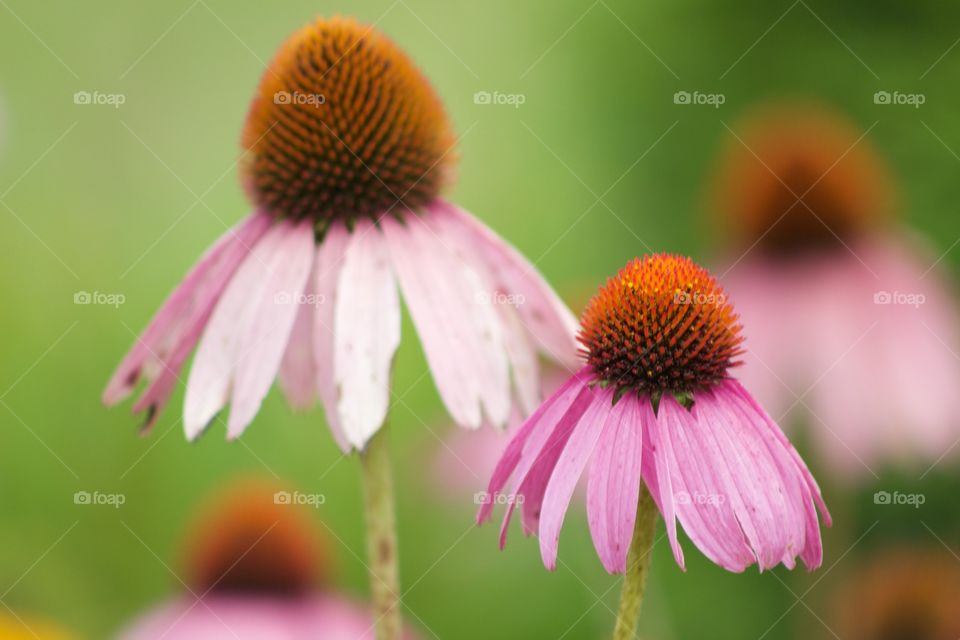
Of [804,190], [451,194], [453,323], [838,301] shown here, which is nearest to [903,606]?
[838,301]

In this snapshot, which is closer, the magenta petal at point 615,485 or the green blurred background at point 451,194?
the magenta petal at point 615,485

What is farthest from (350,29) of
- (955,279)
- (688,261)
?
(955,279)

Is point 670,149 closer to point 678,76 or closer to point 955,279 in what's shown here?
point 678,76

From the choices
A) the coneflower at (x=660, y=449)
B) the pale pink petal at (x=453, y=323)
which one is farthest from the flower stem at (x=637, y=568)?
the pale pink petal at (x=453, y=323)

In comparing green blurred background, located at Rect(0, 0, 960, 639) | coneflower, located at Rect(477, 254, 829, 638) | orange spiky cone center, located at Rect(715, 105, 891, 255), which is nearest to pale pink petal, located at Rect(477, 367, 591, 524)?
coneflower, located at Rect(477, 254, 829, 638)

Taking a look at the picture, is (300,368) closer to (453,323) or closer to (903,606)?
(453,323)

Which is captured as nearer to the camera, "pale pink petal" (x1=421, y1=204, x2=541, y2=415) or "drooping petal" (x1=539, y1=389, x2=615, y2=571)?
"drooping petal" (x1=539, y1=389, x2=615, y2=571)

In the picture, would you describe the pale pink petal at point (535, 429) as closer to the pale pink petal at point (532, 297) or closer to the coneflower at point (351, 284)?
the coneflower at point (351, 284)

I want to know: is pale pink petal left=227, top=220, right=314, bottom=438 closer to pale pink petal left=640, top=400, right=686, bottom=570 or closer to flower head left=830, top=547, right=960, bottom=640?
pale pink petal left=640, top=400, right=686, bottom=570
